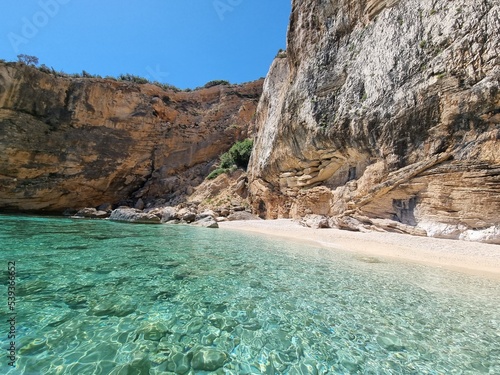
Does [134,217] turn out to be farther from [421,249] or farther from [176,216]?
[421,249]

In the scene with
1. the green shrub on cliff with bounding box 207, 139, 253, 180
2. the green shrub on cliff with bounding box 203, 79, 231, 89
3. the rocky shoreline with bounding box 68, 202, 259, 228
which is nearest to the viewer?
the rocky shoreline with bounding box 68, 202, 259, 228

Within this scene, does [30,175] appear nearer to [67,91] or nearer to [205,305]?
[67,91]

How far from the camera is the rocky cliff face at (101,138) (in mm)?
21234

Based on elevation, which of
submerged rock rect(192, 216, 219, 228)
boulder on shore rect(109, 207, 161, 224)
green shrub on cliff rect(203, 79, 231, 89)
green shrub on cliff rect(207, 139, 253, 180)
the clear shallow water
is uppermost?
green shrub on cliff rect(203, 79, 231, 89)

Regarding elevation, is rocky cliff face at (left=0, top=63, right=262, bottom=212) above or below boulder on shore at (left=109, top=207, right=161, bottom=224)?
above

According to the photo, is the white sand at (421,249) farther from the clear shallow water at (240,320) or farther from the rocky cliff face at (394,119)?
the clear shallow water at (240,320)

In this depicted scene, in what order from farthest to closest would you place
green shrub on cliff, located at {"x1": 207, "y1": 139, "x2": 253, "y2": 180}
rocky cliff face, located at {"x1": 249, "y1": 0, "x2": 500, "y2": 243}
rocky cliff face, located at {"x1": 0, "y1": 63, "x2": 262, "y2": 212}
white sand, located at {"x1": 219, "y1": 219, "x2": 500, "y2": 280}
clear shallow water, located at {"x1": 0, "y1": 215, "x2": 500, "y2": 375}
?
green shrub on cliff, located at {"x1": 207, "y1": 139, "x2": 253, "y2": 180}
rocky cliff face, located at {"x1": 0, "y1": 63, "x2": 262, "y2": 212}
rocky cliff face, located at {"x1": 249, "y1": 0, "x2": 500, "y2": 243}
white sand, located at {"x1": 219, "y1": 219, "x2": 500, "y2": 280}
clear shallow water, located at {"x1": 0, "y1": 215, "x2": 500, "y2": 375}

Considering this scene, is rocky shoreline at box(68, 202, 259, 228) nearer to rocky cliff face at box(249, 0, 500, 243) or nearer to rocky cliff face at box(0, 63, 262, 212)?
rocky cliff face at box(249, 0, 500, 243)

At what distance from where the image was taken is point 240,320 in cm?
309

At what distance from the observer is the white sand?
681cm

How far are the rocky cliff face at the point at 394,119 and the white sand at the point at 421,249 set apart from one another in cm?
104

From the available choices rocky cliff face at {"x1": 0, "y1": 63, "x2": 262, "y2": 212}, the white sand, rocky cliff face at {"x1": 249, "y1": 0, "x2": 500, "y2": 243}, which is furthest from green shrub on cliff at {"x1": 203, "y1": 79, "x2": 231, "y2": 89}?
the white sand

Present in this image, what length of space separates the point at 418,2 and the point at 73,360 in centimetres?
1727

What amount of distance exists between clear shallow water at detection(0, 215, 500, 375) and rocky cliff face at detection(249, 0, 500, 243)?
17.5 feet
